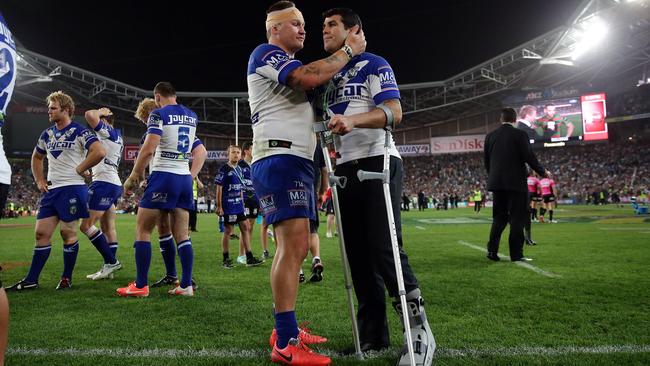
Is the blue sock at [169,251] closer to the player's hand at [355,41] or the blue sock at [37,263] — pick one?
the blue sock at [37,263]

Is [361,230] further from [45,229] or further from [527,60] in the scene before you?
[527,60]

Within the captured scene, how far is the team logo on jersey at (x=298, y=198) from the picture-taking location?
2641 mm

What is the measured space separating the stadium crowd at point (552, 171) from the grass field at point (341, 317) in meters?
33.9

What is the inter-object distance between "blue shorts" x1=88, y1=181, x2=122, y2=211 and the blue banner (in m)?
4.55

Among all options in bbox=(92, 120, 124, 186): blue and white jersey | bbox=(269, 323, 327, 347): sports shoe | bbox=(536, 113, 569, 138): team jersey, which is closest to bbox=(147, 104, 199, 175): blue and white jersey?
bbox=(92, 120, 124, 186): blue and white jersey

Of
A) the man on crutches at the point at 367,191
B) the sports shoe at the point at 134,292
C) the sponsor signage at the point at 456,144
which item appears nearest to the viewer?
the man on crutches at the point at 367,191

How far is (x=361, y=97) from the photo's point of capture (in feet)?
9.73

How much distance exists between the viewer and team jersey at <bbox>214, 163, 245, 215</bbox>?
24.4 feet

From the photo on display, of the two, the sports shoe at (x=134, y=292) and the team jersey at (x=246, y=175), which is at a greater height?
the team jersey at (x=246, y=175)

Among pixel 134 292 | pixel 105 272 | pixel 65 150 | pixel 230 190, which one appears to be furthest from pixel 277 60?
pixel 230 190

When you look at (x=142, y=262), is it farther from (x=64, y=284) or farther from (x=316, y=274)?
(x=316, y=274)

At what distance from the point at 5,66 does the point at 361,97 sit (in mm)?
2114

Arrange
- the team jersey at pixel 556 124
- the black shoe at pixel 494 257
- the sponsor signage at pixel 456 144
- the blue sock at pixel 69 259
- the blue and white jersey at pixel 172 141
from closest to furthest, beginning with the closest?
the blue and white jersey at pixel 172 141, the blue sock at pixel 69 259, the black shoe at pixel 494 257, the team jersey at pixel 556 124, the sponsor signage at pixel 456 144

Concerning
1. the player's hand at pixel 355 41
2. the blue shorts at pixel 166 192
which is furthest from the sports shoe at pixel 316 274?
the player's hand at pixel 355 41
